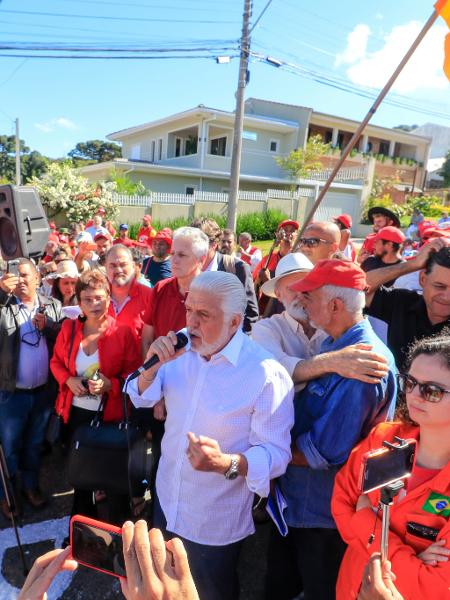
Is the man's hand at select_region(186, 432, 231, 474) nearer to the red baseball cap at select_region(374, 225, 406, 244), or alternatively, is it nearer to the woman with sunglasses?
the woman with sunglasses

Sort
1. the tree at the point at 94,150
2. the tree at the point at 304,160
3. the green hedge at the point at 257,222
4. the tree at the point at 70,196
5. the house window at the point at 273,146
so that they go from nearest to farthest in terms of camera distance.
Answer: the tree at the point at 70,196
the green hedge at the point at 257,222
the tree at the point at 304,160
the house window at the point at 273,146
the tree at the point at 94,150

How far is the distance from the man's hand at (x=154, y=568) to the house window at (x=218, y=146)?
27399mm

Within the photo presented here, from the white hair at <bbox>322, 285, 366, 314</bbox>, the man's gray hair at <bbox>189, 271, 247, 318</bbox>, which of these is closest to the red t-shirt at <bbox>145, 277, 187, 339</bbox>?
the man's gray hair at <bbox>189, 271, 247, 318</bbox>

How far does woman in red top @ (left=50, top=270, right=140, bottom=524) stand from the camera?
2.82m

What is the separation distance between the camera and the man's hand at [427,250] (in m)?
2.34


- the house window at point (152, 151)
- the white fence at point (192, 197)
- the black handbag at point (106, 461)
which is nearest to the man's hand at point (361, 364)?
the black handbag at point (106, 461)

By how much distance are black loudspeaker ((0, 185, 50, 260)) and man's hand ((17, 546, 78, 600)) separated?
6.70ft

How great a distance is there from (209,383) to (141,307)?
167cm

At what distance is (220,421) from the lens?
5.91ft

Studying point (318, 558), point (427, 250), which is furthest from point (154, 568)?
point (427, 250)

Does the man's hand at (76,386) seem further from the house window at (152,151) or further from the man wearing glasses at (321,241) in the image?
the house window at (152,151)

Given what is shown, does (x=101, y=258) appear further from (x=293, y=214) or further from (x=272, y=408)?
(x=293, y=214)

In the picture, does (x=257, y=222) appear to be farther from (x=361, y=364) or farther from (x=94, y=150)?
(x=94, y=150)

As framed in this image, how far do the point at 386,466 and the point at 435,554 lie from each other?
352 mm
